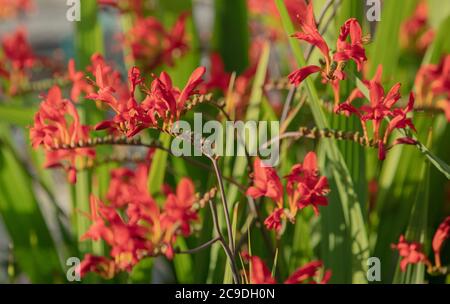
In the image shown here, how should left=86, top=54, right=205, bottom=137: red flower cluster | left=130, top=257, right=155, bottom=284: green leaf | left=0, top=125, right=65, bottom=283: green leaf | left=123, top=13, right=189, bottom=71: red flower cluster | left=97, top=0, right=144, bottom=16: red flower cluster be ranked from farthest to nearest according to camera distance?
left=97, top=0, right=144, bottom=16: red flower cluster, left=123, top=13, right=189, bottom=71: red flower cluster, left=0, top=125, right=65, bottom=283: green leaf, left=130, top=257, right=155, bottom=284: green leaf, left=86, top=54, right=205, bottom=137: red flower cluster

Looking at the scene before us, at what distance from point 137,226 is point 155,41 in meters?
0.47

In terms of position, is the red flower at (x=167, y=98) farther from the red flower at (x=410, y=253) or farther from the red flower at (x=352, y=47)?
the red flower at (x=410, y=253)

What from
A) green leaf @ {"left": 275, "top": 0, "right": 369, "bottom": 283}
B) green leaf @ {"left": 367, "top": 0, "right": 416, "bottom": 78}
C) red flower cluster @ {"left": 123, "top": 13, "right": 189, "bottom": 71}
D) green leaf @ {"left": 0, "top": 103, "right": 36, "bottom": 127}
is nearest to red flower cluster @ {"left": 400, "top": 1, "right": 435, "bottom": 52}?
green leaf @ {"left": 367, "top": 0, "right": 416, "bottom": 78}

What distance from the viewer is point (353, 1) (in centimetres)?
79

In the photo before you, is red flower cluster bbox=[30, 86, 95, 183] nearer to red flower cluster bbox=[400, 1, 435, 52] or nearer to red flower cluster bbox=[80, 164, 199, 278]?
red flower cluster bbox=[80, 164, 199, 278]

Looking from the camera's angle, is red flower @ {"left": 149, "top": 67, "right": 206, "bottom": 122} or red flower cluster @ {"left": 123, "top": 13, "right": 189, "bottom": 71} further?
red flower cluster @ {"left": 123, "top": 13, "right": 189, "bottom": 71}

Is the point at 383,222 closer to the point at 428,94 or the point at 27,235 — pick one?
the point at 428,94

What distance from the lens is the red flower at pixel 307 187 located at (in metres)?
0.64

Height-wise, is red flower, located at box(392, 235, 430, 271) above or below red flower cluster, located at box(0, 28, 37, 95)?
below

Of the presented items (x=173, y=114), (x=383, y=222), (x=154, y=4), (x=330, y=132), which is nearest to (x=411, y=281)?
(x=383, y=222)

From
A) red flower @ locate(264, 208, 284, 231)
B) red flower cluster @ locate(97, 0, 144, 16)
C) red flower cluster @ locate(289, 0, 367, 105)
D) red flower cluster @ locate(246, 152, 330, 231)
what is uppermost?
red flower cluster @ locate(97, 0, 144, 16)

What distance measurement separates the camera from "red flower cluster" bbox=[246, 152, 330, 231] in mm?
639

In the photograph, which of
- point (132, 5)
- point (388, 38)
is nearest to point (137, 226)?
point (388, 38)

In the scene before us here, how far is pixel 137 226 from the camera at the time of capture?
0.69 m
